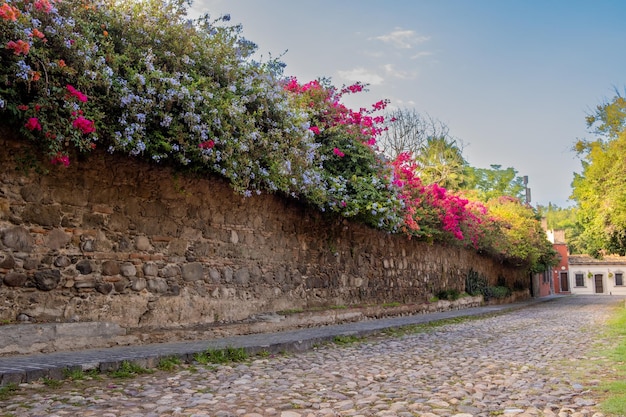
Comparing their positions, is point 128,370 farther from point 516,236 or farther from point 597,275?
point 597,275

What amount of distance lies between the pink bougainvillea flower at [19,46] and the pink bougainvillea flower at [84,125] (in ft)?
2.50

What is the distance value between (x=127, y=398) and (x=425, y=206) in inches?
453

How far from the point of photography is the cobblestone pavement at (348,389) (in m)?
3.81

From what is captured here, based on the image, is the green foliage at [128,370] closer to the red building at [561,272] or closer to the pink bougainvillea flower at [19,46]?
the pink bougainvillea flower at [19,46]

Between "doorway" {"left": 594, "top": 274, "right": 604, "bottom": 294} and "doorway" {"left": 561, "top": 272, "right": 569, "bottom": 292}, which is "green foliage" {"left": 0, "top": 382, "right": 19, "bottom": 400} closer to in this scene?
"doorway" {"left": 561, "top": 272, "right": 569, "bottom": 292}

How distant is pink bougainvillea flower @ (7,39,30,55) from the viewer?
5.09 meters

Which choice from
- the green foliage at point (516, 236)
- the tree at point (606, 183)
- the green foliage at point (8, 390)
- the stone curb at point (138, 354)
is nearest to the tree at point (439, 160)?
the green foliage at point (516, 236)

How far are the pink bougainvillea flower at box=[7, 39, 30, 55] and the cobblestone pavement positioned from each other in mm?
3002

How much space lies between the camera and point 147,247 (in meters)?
7.11

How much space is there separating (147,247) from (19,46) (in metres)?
2.86

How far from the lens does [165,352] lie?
18.9ft

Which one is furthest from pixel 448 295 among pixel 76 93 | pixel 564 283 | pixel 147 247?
pixel 564 283

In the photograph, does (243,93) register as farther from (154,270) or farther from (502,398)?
(502,398)

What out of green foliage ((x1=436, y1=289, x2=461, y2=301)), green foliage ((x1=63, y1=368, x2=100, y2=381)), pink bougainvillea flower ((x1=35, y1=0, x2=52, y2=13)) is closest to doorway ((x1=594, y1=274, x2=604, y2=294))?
green foliage ((x1=436, y1=289, x2=461, y2=301))
